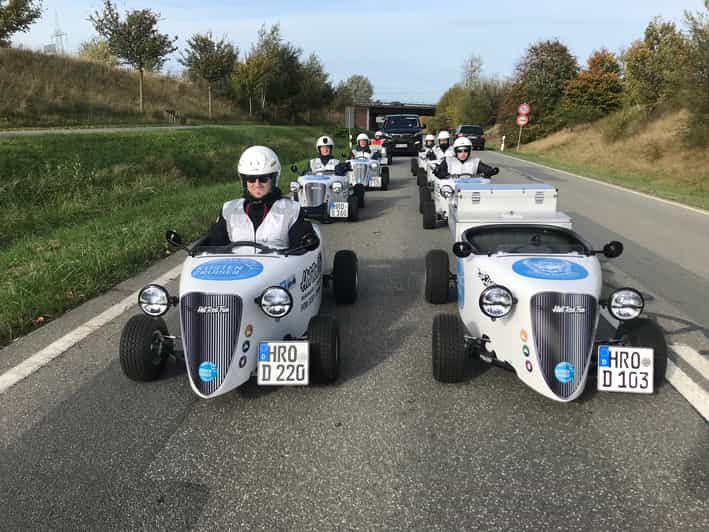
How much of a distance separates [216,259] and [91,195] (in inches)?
377

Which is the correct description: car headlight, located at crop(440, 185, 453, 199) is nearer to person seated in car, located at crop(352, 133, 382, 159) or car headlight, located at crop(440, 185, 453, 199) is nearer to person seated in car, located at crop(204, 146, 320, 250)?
person seated in car, located at crop(204, 146, 320, 250)

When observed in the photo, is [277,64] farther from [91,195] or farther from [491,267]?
[491,267]

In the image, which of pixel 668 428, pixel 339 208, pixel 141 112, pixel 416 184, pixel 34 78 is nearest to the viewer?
pixel 668 428

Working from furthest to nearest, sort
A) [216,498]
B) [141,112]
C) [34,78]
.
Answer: [141,112], [34,78], [216,498]

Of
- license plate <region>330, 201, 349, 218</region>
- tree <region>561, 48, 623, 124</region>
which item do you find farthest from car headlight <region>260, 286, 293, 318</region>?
tree <region>561, 48, 623, 124</region>

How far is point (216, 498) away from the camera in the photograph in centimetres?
295

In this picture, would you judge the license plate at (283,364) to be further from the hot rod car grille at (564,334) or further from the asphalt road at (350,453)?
the hot rod car grille at (564,334)

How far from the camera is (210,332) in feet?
Answer: 12.1

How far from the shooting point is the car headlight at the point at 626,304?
3855 mm

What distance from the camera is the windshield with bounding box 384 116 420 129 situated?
29672mm

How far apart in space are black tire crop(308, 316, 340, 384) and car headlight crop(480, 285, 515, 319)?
1.07 m

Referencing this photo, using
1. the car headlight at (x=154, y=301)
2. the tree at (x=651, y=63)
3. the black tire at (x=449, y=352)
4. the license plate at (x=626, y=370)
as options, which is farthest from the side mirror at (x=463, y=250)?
the tree at (x=651, y=63)

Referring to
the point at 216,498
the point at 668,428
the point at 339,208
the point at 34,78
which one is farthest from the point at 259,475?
the point at 34,78

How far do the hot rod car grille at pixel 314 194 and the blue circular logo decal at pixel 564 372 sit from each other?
8.11 metres
